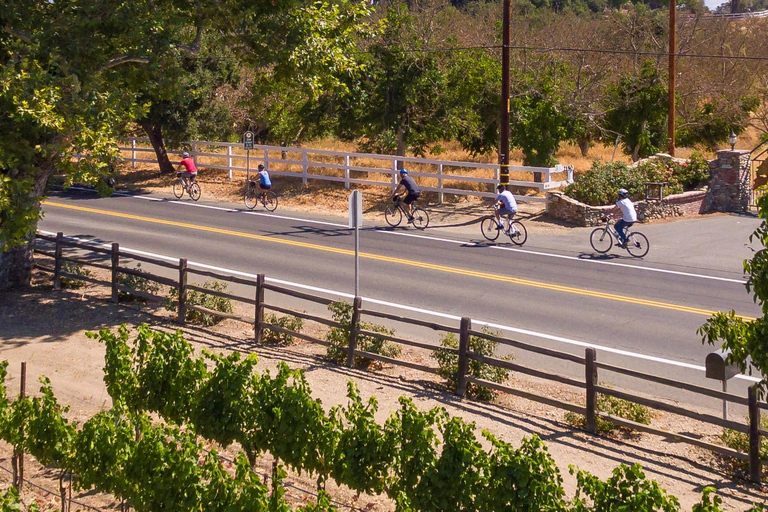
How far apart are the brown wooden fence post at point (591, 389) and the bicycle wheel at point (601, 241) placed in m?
11.2

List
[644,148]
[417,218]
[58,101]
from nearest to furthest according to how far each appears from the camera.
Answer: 1. [58,101]
2. [417,218]
3. [644,148]

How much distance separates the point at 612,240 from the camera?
2120 cm

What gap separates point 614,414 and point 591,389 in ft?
2.47

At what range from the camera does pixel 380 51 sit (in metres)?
30.2

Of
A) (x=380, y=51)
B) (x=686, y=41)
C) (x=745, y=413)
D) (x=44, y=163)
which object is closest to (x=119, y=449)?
(x=745, y=413)

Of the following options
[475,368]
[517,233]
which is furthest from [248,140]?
[475,368]

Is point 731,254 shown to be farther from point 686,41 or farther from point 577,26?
point 577,26

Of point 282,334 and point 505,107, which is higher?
point 505,107

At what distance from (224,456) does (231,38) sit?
1052 centimetres

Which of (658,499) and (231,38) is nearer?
(658,499)

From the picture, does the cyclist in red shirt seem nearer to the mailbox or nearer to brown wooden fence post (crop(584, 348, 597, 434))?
brown wooden fence post (crop(584, 348, 597, 434))

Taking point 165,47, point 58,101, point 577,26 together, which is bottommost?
point 58,101

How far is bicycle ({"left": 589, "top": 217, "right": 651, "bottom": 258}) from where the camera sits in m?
20.6

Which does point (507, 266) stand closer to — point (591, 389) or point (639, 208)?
point (639, 208)
